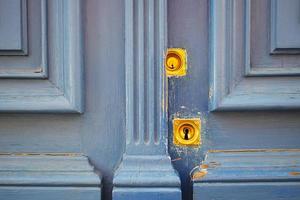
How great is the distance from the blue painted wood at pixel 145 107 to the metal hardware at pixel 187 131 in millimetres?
36

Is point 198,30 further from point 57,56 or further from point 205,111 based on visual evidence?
point 57,56

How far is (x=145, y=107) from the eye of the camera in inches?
33.1

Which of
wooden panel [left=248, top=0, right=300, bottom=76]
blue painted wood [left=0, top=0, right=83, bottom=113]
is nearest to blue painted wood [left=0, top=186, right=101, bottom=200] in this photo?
blue painted wood [left=0, top=0, right=83, bottom=113]

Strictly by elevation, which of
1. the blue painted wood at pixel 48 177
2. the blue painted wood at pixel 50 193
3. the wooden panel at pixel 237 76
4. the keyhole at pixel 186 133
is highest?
the wooden panel at pixel 237 76

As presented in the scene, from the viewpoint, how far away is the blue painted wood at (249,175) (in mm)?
833

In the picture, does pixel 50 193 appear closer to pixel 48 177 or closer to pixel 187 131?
pixel 48 177

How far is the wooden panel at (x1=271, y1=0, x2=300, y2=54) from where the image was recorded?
0.84 metres

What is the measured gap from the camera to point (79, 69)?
846mm

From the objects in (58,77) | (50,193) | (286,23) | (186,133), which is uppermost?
Answer: (286,23)

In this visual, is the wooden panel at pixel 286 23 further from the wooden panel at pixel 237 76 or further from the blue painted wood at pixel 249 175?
the blue painted wood at pixel 249 175

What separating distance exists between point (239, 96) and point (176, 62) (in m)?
0.15

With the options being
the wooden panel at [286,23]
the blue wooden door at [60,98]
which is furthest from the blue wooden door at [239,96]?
the blue wooden door at [60,98]

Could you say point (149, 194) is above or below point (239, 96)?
below

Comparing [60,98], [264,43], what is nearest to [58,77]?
[60,98]
